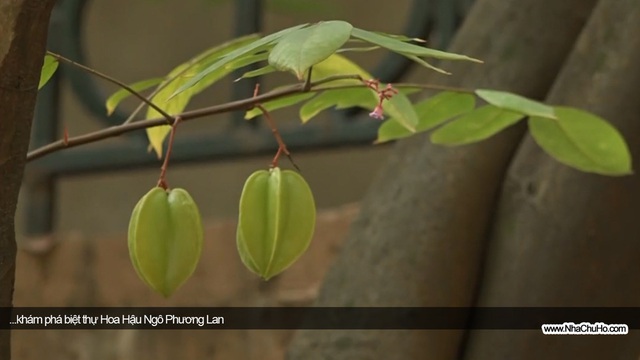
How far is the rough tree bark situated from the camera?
1.68ft

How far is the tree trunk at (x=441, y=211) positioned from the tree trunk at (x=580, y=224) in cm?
3

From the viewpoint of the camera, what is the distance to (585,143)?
2.54 ft

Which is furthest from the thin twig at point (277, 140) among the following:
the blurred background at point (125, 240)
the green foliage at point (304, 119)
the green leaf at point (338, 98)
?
the blurred background at point (125, 240)

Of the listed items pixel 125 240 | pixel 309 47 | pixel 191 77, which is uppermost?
pixel 125 240

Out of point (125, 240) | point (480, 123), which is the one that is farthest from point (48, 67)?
point (125, 240)

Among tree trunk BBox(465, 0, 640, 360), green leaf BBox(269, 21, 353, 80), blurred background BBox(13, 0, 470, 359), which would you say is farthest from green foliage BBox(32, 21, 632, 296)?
blurred background BBox(13, 0, 470, 359)

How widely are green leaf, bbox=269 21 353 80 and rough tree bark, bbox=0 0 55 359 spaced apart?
0.34ft

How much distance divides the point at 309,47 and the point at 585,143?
0.33m

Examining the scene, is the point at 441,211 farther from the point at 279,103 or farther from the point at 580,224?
the point at 279,103

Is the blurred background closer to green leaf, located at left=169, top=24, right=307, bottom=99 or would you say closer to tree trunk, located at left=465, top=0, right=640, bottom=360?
tree trunk, located at left=465, top=0, right=640, bottom=360

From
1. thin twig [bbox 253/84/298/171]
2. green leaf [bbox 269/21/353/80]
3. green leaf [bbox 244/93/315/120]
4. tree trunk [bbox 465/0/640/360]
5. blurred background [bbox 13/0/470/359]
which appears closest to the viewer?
green leaf [bbox 269/21/353/80]

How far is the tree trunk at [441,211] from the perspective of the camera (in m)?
1.01

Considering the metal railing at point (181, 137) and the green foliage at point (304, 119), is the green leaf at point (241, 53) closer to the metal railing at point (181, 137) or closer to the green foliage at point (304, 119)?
the green foliage at point (304, 119)

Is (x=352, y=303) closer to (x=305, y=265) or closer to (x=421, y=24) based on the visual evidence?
(x=305, y=265)
